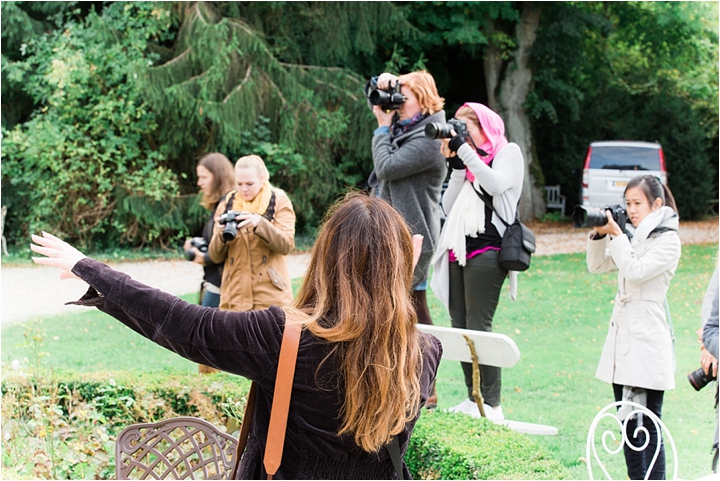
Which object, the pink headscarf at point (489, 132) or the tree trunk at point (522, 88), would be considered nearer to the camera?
the pink headscarf at point (489, 132)

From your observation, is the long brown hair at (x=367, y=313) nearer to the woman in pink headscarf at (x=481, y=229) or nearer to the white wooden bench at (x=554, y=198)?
the woman in pink headscarf at (x=481, y=229)

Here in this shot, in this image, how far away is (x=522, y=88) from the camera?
20906mm

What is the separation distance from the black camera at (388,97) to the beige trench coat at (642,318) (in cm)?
171

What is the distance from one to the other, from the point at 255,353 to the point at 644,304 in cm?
288

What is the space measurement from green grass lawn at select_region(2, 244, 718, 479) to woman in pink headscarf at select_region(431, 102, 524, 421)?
0.86m

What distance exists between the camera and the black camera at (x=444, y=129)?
495 cm

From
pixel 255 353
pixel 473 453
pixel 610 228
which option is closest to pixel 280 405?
pixel 255 353

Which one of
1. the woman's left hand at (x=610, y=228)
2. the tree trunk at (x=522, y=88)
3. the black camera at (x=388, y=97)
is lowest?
the woman's left hand at (x=610, y=228)

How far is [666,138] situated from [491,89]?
5.51 metres

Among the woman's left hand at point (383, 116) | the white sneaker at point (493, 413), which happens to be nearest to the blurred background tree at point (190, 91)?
the woman's left hand at point (383, 116)

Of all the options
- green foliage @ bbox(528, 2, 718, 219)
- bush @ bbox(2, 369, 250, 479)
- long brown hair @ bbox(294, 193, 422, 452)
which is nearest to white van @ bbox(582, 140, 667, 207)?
green foliage @ bbox(528, 2, 718, 219)

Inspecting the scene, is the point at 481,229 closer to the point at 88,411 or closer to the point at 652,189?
the point at 652,189

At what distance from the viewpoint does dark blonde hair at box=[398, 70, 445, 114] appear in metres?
5.33

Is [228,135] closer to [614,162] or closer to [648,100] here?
[614,162]
